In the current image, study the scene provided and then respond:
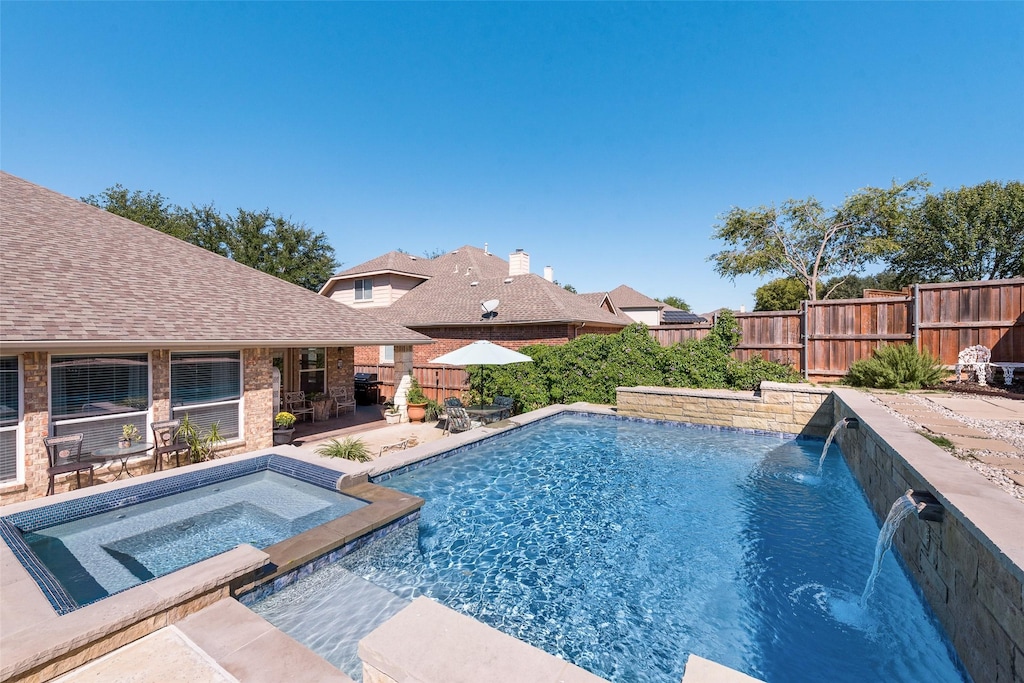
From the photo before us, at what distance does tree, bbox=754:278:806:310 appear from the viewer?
45.5 meters

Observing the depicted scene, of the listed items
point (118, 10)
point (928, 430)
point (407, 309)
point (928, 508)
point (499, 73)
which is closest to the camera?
point (928, 508)

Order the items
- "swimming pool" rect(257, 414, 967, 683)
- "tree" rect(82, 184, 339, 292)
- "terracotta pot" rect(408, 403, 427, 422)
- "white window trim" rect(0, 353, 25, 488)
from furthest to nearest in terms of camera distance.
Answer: "tree" rect(82, 184, 339, 292) < "terracotta pot" rect(408, 403, 427, 422) < "white window trim" rect(0, 353, 25, 488) < "swimming pool" rect(257, 414, 967, 683)

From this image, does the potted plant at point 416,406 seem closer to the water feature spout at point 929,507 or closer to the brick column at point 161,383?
the brick column at point 161,383

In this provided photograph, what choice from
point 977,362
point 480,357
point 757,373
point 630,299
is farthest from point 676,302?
point 480,357

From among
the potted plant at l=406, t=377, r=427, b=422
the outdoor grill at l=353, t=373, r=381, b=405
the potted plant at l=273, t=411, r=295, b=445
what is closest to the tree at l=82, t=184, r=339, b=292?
the outdoor grill at l=353, t=373, r=381, b=405

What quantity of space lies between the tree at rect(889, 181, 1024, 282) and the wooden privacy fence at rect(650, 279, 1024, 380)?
20.9m

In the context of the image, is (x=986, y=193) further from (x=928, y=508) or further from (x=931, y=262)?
(x=928, y=508)

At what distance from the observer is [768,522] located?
256 inches

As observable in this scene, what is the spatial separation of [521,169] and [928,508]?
20.8 metres

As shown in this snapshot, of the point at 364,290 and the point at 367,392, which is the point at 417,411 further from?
the point at 364,290

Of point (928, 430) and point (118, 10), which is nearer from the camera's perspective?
point (928, 430)

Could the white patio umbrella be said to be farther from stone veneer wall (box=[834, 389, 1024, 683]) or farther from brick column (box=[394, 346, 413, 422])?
stone veneer wall (box=[834, 389, 1024, 683])

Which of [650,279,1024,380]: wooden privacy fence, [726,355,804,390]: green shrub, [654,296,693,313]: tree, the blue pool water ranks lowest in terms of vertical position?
the blue pool water

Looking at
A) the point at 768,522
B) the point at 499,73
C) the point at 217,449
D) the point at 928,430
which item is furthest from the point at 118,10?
the point at 928,430
